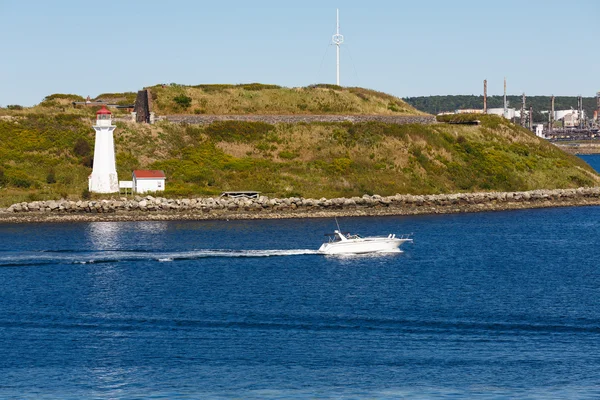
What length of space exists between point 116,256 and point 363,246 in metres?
15.5

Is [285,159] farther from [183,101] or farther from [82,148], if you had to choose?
[82,148]

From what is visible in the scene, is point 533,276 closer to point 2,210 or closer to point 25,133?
point 2,210

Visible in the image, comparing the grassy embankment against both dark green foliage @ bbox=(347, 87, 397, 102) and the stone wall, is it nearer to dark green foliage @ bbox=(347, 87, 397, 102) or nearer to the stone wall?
the stone wall

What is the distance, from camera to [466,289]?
164 feet

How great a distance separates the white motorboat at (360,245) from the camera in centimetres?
6244

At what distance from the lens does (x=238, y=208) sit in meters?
85.8

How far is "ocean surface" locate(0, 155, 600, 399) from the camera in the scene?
109 ft

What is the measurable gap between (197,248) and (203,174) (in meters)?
31.1

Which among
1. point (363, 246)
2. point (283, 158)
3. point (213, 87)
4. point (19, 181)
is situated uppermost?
point (213, 87)

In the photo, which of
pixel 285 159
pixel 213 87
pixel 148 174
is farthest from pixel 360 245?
pixel 213 87

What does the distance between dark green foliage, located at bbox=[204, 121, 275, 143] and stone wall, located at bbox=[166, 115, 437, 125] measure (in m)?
1.59

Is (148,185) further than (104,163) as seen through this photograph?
Yes

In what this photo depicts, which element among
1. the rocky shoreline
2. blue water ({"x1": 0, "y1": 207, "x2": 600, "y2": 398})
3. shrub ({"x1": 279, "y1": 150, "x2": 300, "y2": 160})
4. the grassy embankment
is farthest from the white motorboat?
shrub ({"x1": 279, "y1": 150, "x2": 300, "y2": 160})

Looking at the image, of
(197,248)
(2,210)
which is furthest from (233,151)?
(197,248)
